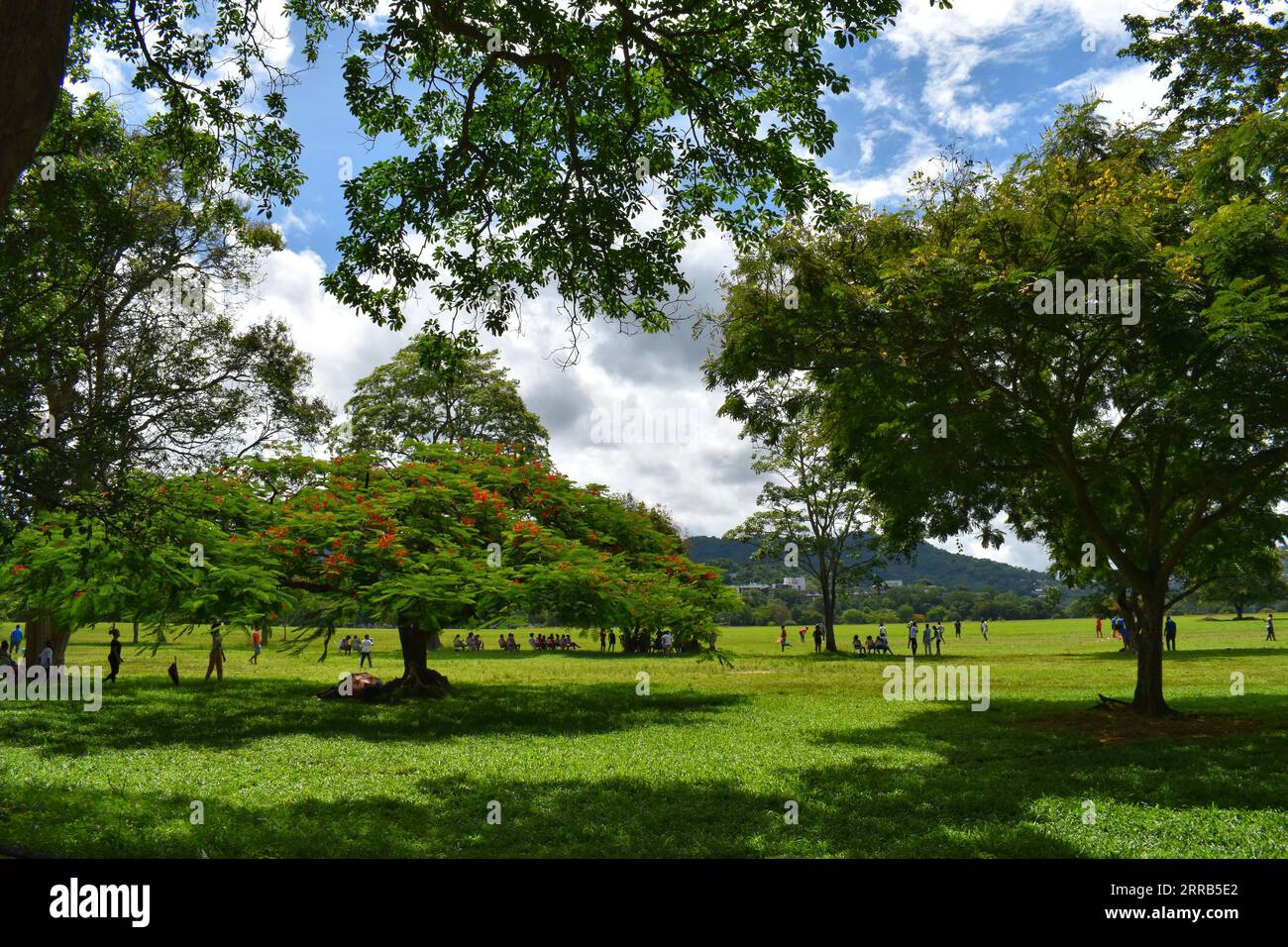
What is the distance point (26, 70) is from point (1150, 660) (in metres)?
19.8

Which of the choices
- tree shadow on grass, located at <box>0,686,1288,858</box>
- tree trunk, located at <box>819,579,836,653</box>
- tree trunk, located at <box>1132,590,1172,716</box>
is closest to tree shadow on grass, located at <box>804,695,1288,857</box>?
tree shadow on grass, located at <box>0,686,1288,858</box>

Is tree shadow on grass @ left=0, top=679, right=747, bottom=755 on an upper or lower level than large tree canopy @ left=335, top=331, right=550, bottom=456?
lower

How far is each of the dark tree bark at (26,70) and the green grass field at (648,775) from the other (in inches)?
236

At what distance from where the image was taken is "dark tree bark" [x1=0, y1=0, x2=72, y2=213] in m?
5.39

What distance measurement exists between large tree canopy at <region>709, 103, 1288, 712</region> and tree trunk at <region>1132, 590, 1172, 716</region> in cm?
→ 5

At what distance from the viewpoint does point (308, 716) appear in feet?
59.4

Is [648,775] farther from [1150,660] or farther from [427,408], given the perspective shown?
[427,408]

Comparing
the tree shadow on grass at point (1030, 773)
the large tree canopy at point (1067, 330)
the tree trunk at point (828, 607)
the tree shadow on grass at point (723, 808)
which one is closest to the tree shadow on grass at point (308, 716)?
the tree shadow on grass at point (723, 808)

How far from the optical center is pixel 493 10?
10.8 m

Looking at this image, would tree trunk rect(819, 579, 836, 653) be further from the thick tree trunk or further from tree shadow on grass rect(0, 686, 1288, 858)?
tree shadow on grass rect(0, 686, 1288, 858)

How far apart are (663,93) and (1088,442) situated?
14.5 metres

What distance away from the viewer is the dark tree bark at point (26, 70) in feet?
17.7

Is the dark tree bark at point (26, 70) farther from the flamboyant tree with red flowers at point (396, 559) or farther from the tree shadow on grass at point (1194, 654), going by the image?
the tree shadow on grass at point (1194, 654)

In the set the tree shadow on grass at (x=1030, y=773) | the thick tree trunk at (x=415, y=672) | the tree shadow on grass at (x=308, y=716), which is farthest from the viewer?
the thick tree trunk at (x=415, y=672)
